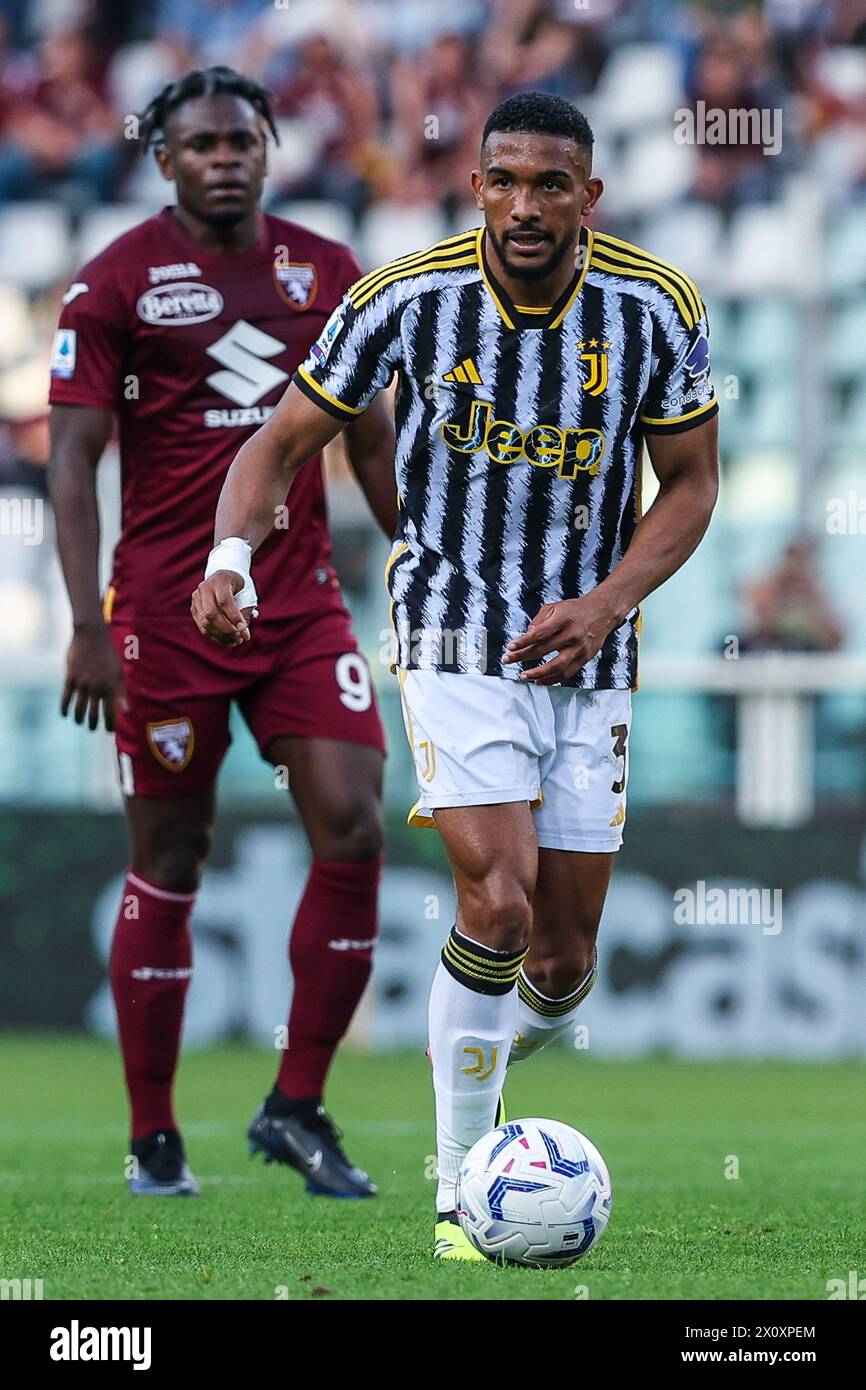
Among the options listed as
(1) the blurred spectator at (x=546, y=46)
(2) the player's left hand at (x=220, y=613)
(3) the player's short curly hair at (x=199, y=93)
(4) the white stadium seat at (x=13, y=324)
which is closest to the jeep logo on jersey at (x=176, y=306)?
(3) the player's short curly hair at (x=199, y=93)

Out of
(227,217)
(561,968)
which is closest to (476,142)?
(227,217)

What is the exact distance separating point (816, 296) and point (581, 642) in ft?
29.5

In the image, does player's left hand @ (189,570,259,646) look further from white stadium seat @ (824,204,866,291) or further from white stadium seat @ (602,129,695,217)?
white stadium seat @ (602,129,695,217)

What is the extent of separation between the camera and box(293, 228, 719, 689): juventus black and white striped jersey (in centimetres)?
468

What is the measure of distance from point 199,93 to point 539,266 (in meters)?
1.80

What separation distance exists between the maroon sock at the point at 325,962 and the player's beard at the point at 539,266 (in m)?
1.82

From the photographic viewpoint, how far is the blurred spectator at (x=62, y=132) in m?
14.2

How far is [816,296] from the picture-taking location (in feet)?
42.7

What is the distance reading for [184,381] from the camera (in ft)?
19.5

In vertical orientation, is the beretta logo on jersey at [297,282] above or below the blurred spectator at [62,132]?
below

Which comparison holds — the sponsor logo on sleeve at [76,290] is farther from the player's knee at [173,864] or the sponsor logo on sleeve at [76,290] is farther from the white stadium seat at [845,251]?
the white stadium seat at [845,251]

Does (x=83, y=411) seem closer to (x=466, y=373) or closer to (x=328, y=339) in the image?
(x=328, y=339)
